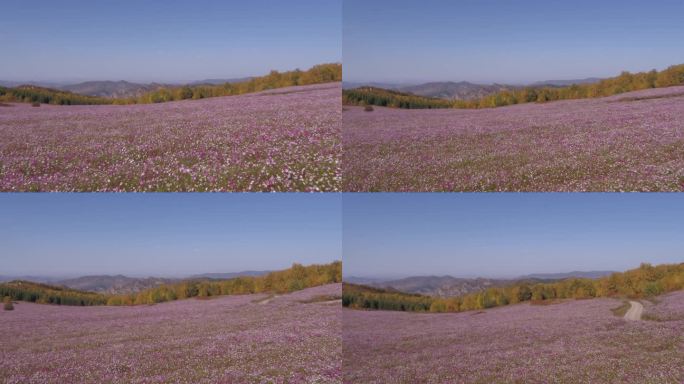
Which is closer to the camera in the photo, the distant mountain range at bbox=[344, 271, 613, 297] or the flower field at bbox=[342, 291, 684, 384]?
the flower field at bbox=[342, 291, 684, 384]

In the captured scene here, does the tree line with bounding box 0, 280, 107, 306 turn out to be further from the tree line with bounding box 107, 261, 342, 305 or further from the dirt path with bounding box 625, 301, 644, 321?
the dirt path with bounding box 625, 301, 644, 321

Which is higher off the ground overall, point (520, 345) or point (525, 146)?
point (525, 146)

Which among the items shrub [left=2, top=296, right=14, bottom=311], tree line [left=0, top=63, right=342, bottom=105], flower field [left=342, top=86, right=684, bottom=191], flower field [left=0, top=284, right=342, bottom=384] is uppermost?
tree line [left=0, top=63, right=342, bottom=105]

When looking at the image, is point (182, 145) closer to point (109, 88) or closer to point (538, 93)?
point (109, 88)

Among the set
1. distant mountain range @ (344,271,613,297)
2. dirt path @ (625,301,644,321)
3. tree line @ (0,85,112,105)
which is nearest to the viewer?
dirt path @ (625,301,644,321)

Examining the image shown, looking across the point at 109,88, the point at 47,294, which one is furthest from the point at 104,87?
the point at 47,294

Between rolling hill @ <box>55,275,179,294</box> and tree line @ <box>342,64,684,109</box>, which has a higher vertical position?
tree line @ <box>342,64,684,109</box>

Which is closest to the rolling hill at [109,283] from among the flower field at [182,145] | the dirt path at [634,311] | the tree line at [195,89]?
the flower field at [182,145]

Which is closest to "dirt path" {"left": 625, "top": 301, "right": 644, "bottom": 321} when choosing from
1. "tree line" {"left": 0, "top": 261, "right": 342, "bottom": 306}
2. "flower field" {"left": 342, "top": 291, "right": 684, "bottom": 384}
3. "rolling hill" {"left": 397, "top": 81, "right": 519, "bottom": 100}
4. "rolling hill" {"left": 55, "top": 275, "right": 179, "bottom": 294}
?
"flower field" {"left": 342, "top": 291, "right": 684, "bottom": 384}

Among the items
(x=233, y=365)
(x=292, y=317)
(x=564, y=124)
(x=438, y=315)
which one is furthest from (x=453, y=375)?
(x=564, y=124)
